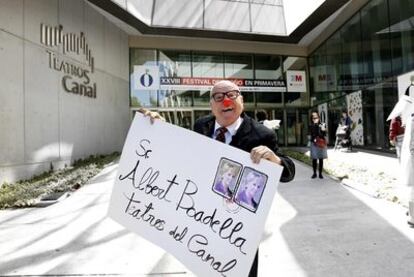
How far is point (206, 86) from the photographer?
62.1 feet

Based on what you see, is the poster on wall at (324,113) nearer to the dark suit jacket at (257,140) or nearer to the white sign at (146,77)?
the white sign at (146,77)

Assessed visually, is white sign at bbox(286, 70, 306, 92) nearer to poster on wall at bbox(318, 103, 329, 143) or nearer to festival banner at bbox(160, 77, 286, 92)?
festival banner at bbox(160, 77, 286, 92)

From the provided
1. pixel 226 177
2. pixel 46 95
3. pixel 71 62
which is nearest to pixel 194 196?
pixel 226 177

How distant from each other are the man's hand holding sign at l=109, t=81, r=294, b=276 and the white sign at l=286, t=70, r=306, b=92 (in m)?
18.5

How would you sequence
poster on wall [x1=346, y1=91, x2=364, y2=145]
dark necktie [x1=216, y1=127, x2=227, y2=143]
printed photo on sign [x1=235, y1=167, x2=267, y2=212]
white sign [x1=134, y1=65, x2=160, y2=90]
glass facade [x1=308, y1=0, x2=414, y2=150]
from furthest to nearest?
white sign [x1=134, y1=65, x2=160, y2=90]
poster on wall [x1=346, y1=91, x2=364, y2=145]
glass facade [x1=308, y1=0, x2=414, y2=150]
dark necktie [x1=216, y1=127, x2=227, y2=143]
printed photo on sign [x1=235, y1=167, x2=267, y2=212]

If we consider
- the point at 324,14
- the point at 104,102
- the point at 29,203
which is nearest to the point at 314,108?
the point at 324,14

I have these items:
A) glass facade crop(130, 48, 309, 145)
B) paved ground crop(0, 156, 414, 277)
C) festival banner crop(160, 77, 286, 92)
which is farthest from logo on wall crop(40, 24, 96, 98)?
paved ground crop(0, 156, 414, 277)

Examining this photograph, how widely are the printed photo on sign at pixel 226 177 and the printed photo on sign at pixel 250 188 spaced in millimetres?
39

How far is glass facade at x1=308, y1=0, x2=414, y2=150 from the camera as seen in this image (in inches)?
447

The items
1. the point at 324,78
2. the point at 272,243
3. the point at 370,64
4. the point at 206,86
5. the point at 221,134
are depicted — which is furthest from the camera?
the point at 206,86

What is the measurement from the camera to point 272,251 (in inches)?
164

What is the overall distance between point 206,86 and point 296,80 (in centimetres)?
511

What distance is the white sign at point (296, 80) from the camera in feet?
65.8

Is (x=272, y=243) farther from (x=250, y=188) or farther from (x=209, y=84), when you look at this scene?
(x=209, y=84)
